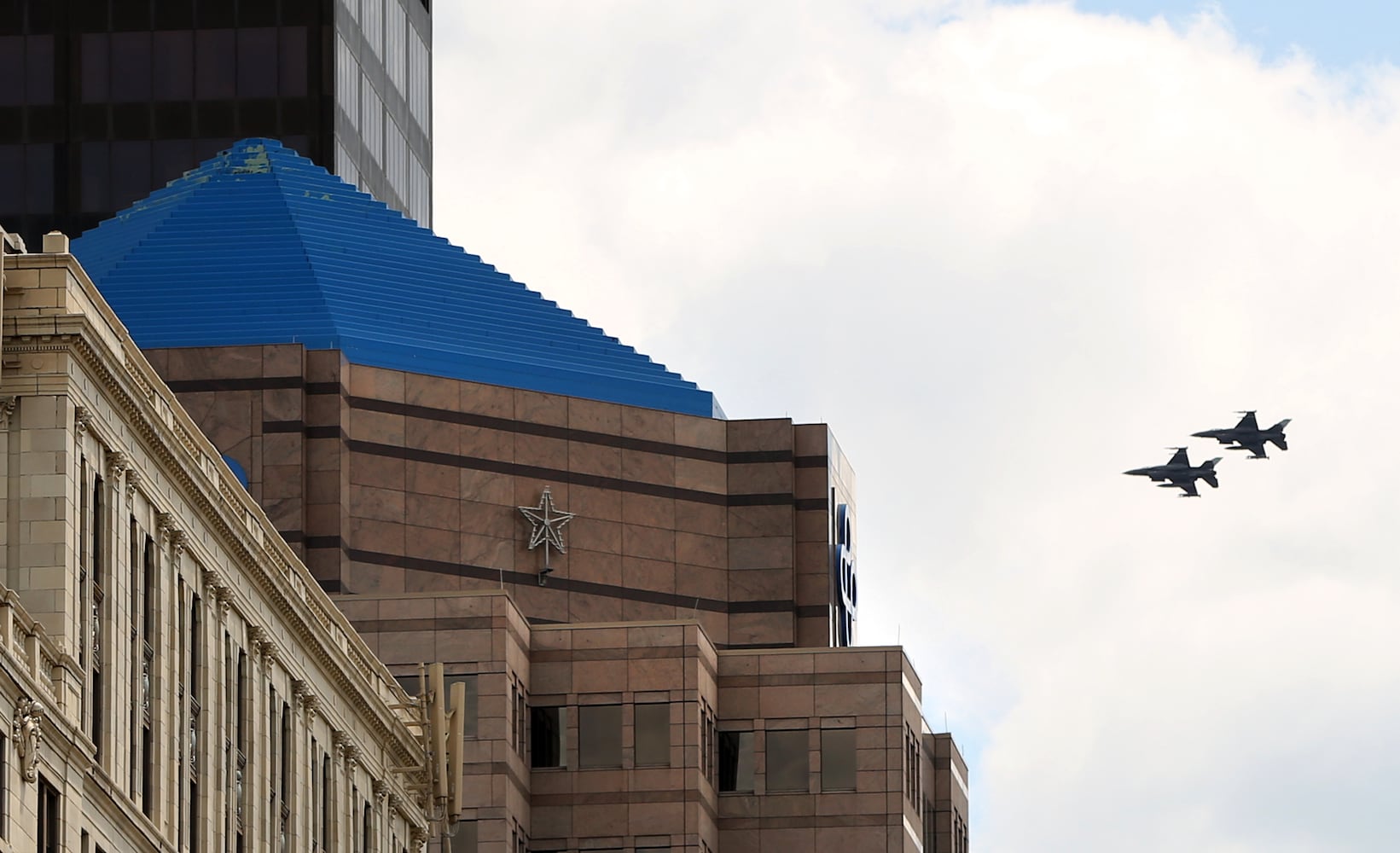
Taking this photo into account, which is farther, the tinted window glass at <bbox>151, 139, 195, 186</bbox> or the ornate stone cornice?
the tinted window glass at <bbox>151, 139, 195, 186</bbox>

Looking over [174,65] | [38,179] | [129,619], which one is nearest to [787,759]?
[129,619]

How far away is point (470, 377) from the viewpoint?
4459 inches

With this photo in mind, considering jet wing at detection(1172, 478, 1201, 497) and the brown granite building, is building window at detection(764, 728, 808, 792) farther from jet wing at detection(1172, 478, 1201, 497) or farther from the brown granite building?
jet wing at detection(1172, 478, 1201, 497)

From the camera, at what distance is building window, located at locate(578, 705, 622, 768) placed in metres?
107

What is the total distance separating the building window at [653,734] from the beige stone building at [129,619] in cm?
2443

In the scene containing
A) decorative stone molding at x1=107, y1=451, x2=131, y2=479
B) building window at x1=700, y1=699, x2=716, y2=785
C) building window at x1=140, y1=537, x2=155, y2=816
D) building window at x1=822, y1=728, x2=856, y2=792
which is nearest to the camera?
decorative stone molding at x1=107, y1=451, x2=131, y2=479

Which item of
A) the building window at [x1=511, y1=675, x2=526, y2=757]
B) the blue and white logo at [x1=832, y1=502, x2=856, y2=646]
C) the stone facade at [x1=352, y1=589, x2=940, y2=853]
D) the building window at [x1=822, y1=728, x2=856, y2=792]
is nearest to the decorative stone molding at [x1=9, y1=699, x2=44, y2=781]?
the stone facade at [x1=352, y1=589, x2=940, y2=853]

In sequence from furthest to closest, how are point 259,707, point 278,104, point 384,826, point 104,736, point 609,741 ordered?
point 278,104
point 609,741
point 384,826
point 259,707
point 104,736

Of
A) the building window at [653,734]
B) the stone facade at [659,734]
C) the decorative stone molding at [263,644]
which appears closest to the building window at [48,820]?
the decorative stone molding at [263,644]

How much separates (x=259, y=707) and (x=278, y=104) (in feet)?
250

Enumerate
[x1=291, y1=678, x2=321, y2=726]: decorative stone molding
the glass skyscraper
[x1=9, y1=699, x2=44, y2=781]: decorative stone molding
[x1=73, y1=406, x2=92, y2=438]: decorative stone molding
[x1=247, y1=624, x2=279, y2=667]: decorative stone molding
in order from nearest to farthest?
[x1=9, y1=699, x2=44, y2=781]: decorative stone molding → [x1=73, y1=406, x2=92, y2=438]: decorative stone molding → [x1=247, y1=624, x2=279, y2=667]: decorative stone molding → [x1=291, y1=678, x2=321, y2=726]: decorative stone molding → the glass skyscraper

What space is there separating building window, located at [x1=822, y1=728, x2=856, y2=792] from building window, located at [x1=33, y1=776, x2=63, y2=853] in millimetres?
50181

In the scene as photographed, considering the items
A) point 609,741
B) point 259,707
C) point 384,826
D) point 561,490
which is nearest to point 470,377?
point 561,490

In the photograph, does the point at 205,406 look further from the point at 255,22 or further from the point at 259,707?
the point at 255,22
